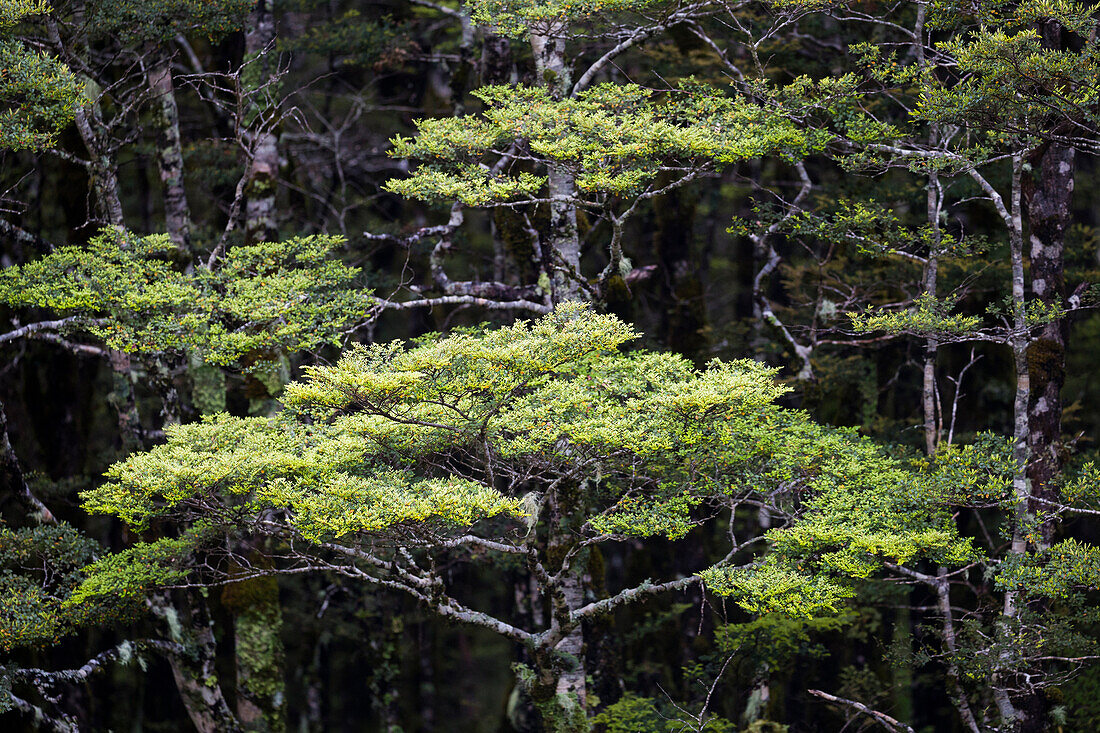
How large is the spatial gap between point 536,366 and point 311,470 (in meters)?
2.17

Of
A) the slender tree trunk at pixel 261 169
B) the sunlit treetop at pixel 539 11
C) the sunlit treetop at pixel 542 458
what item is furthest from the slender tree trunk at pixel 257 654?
the sunlit treetop at pixel 539 11

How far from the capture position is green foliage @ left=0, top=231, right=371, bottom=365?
32.3 ft

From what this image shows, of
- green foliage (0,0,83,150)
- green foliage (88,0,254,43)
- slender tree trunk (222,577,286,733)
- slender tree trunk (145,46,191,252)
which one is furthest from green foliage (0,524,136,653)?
green foliage (88,0,254,43)

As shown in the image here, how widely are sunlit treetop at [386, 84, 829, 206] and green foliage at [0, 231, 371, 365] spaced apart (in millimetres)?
1669

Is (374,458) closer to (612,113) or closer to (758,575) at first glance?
(758,575)

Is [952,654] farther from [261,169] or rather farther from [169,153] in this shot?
[169,153]

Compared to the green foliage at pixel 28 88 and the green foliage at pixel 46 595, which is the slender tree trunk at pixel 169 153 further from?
the green foliage at pixel 46 595

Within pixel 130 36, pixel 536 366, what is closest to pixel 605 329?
pixel 536 366

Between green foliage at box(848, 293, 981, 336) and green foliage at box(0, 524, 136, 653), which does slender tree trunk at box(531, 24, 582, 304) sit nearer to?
green foliage at box(848, 293, 981, 336)

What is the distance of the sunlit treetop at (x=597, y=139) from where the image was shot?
982 cm

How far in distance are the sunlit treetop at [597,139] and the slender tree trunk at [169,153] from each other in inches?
151

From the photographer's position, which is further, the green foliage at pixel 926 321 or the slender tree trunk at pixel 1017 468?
the green foliage at pixel 926 321

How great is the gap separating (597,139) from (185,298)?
15.4ft

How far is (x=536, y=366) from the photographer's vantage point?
8.11 m
